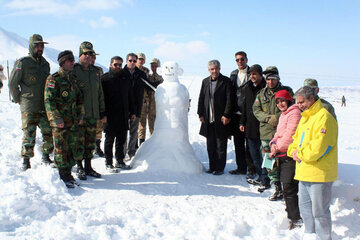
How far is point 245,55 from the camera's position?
548 centimetres

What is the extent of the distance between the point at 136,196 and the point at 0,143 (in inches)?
167

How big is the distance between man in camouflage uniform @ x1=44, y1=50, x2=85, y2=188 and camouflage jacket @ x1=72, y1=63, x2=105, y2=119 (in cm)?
29

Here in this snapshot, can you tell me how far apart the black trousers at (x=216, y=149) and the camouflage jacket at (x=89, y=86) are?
2127mm

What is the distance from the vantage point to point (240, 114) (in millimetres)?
5379

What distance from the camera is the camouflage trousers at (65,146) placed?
4137mm

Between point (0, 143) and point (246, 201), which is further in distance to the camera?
point (0, 143)

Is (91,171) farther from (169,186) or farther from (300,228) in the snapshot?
(300,228)

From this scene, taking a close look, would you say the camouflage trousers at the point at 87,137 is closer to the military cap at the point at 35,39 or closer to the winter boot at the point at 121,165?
the winter boot at the point at 121,165

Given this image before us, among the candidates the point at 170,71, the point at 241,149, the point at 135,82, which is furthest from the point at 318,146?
the point at 135,82

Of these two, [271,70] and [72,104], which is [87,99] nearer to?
[72,104]

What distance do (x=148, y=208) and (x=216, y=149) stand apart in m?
2.35

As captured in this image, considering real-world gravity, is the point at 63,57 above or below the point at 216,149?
above

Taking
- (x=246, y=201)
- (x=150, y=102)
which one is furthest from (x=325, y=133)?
(x=150, y=102)

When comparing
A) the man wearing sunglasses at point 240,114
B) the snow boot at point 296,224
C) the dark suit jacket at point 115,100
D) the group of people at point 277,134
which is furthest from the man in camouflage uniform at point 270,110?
the dark suit jacket at point 115,100
